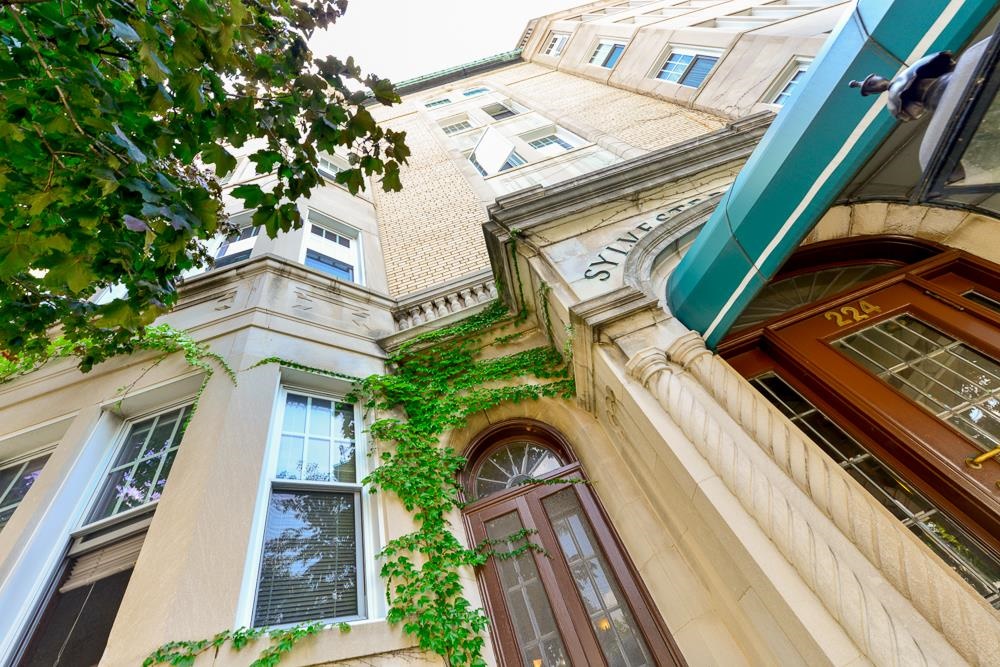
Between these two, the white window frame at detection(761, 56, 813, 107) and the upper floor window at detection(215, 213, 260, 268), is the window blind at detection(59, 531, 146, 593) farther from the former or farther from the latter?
the white window frame at detection(761, 56, 813, 107)

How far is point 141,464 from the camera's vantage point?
453 centimetres

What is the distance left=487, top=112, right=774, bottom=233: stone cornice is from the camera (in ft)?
18.0

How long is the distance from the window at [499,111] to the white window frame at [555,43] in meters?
7.16

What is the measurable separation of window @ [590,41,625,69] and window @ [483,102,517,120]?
4455mm

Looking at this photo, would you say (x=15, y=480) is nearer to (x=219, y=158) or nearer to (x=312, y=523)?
(x=312, y=523)

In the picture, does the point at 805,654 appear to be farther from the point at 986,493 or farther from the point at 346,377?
the point at 346,377

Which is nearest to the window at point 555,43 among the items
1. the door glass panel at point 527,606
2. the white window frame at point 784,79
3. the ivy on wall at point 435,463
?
the white window frame at point 784,79

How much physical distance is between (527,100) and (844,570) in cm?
1710

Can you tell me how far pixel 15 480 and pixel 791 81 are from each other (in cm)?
1492

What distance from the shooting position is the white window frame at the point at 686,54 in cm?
1162

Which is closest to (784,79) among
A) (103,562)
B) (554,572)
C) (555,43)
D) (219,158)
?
(554,572)

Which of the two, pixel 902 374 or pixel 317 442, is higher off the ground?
pixel 317 442

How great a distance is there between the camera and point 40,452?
4.89 m

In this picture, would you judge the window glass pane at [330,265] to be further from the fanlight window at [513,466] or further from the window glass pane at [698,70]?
the window glass pane at [698,70]
